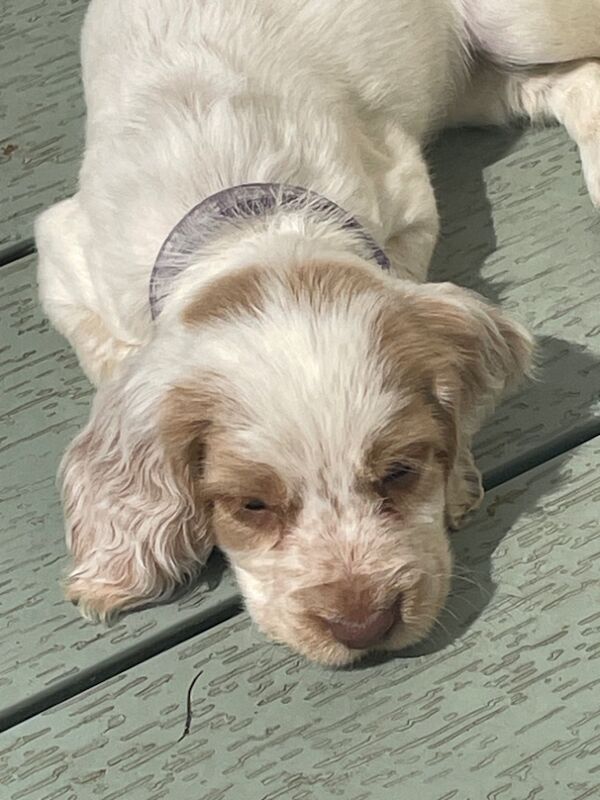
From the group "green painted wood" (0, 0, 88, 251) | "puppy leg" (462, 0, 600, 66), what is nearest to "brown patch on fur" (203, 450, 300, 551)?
"green painted wood" (0, 0, 88, 251)

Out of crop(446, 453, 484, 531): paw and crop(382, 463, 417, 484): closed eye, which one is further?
crop(446, 453, 484, 531): paw

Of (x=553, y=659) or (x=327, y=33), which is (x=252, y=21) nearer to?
(x=327, y=33)

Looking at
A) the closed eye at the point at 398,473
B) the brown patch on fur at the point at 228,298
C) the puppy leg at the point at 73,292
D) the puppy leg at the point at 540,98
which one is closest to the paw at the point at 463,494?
the closed eye at the point at 398,473

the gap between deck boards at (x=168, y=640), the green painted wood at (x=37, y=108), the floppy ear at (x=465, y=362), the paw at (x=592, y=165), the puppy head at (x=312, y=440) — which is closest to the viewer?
the puppy head at (x=312, y=440)

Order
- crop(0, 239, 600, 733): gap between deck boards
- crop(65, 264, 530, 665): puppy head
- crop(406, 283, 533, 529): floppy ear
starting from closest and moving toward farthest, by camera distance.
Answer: crop(65, 264, 530, 665): puppy head < crop(406, 283, 533, 529): floppy ear < crop(0, 239, 600, 733): gap between deck boards

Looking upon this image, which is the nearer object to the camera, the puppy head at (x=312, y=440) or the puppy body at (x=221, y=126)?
the puppy head at (x=312, y=440)

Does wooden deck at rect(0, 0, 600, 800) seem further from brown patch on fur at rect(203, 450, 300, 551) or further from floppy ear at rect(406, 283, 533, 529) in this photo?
brown patch on fur at rect(203, 450, 300, 551)

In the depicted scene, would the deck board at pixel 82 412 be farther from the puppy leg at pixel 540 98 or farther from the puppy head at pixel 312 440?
the puppy head at pixel 312 440

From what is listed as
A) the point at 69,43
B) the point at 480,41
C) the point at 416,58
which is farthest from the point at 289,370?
the point at 69,43
